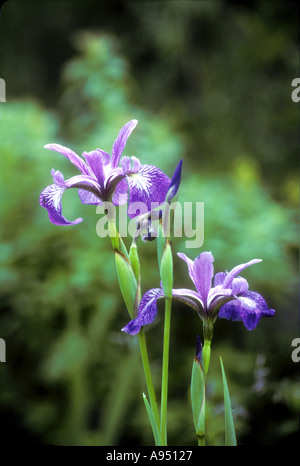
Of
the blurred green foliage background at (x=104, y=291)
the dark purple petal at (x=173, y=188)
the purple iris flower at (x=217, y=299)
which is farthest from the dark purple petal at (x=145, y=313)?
the blurred green foliage background at (x=104, y=291)

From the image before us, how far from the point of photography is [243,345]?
4.97ft

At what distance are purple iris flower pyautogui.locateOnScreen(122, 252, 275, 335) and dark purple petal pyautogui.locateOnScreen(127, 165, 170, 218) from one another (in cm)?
7

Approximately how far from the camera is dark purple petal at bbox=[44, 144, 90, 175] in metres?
0.54

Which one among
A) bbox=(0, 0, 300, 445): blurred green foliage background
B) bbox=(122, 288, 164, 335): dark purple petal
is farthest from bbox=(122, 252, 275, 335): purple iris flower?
bbox=(0, 0, 300, 445): blurred green foliage background

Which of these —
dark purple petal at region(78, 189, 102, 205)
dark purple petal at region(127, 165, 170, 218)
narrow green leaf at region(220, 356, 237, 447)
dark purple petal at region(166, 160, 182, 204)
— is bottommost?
narrow green leaf at region(220, 356, 237, 447)

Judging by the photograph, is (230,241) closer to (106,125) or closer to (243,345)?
(243,345)

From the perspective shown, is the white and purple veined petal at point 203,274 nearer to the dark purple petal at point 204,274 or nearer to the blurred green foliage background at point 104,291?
the dark purple petal at point 204,274

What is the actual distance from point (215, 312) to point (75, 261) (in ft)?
2.76

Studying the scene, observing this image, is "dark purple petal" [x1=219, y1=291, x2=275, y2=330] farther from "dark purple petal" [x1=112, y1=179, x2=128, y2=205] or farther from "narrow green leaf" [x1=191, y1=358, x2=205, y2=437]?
"dark purple petal" [x1=112, y1=179, x2=128, y2=205]

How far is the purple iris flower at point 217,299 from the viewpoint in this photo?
0.53m

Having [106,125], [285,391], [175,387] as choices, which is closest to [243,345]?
[175,387]

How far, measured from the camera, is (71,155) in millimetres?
551

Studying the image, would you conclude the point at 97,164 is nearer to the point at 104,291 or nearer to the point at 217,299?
the point at 217,299

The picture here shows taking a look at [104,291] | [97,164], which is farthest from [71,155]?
[104,291]
